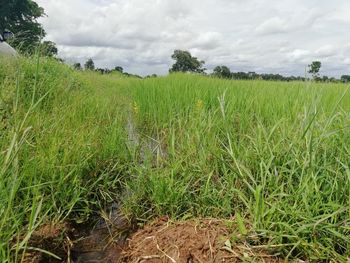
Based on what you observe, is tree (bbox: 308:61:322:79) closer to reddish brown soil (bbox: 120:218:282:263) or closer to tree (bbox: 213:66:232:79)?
reddish brown soil (bbox: 120:218:282:263)

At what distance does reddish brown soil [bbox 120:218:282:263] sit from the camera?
1.59 m

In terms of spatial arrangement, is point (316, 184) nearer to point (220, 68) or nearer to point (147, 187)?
point (147, 187)

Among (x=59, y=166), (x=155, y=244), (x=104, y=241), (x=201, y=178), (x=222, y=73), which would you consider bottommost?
(x=104, y=241)

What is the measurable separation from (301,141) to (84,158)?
153cm

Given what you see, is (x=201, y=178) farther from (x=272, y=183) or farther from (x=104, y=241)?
(x=104, y=241)

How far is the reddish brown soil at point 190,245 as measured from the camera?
1588mm

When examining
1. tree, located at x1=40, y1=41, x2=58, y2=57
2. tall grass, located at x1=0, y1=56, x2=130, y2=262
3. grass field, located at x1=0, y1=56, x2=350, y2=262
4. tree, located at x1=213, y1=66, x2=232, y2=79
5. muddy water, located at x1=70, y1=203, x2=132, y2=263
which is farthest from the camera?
tree, located at x1=213, y1=66, x2=232, y2=79

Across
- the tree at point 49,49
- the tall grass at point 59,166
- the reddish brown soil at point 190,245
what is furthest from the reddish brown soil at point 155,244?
the tree at point 49,49

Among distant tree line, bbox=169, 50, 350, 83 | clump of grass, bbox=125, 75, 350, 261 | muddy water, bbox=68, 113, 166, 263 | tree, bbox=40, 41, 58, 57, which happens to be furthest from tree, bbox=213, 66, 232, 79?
muddy water, bbox=68, 113, 166, 263

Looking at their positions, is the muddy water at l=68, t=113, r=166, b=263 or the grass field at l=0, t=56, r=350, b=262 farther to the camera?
the muddy water at l=68, t=113, r=166, b=263

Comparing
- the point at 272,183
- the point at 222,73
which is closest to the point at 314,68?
the point at 272,183

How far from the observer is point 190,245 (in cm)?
172

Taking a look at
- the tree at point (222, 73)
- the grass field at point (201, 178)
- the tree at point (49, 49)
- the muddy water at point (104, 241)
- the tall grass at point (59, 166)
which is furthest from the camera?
the tree at point (222, 73)

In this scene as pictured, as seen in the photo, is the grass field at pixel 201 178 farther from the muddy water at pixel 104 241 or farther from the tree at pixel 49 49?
the tree at pixel 49 49
